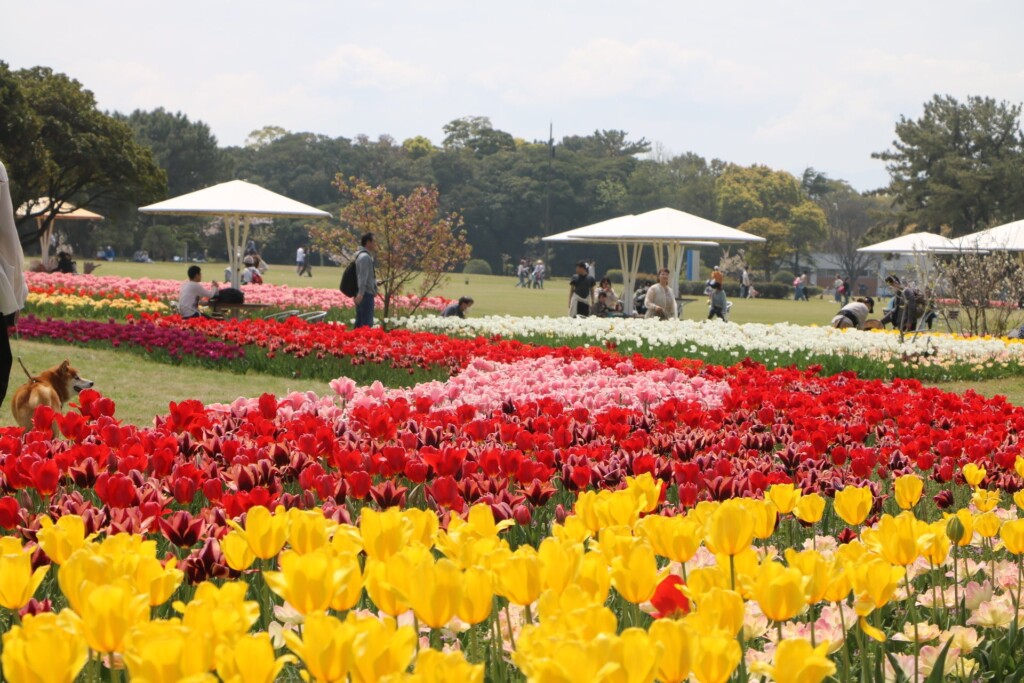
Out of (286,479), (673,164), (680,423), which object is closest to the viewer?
(286,479)

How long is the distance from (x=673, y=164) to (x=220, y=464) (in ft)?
324

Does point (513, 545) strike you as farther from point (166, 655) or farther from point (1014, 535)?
point (166, 655)

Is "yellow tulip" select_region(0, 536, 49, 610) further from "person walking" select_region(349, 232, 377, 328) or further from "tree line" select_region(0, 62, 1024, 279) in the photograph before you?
"tree line" select_region(0, 62, 1024, 279)

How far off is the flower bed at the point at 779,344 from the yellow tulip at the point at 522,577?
11.5 metres

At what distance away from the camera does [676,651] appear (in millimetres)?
1396

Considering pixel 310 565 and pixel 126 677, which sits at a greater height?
pixel 310 565

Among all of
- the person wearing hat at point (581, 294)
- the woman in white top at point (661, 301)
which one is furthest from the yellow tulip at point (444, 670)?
the person wearing hat at point (581, 294)

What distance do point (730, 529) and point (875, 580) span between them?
255 millimetres

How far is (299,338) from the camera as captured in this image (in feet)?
42.1

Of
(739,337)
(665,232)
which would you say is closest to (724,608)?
(739,337)

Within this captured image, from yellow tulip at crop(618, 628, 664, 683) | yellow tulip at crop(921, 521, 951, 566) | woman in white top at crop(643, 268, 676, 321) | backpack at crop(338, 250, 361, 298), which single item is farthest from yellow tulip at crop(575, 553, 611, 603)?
woman in white top at crop(643, 268, 676, 321)

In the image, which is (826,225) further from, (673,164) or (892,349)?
(892,349)

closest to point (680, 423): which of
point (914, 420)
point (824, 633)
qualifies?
point (914, 420)

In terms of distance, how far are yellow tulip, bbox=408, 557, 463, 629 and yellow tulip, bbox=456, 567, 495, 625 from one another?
0.14ft
